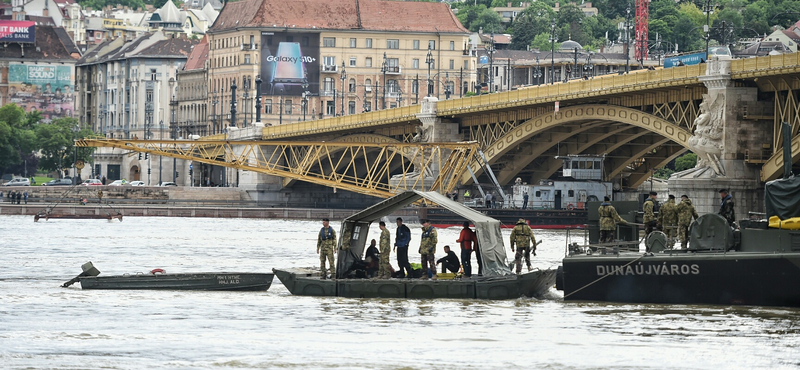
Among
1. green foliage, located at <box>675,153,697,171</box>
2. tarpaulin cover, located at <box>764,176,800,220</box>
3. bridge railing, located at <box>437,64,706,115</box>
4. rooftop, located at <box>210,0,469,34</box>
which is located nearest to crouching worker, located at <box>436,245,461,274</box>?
tarpaulin cover, located at <box>764,176,800,220</box>

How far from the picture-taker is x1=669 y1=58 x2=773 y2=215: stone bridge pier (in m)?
76.2

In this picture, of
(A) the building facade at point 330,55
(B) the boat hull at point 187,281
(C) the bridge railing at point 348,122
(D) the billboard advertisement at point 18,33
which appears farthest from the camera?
(D) the billboard advertisement at point 18,33

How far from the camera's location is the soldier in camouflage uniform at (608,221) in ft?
137

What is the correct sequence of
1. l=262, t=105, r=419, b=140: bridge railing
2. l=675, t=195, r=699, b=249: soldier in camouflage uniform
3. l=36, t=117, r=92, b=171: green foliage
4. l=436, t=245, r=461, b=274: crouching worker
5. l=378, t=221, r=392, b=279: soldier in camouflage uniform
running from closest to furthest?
l=378, t=221, r=392, b=279: soldier in camouflage uniform < l=675, t=195, r=699, b=249: soldier in camouflage uniform < l=436, t=245, r=461, b=274: crouching worker < l=262, t=105, r=419, b=140: bridge railing < l=36, t=117, r=92, b=171: green foliage

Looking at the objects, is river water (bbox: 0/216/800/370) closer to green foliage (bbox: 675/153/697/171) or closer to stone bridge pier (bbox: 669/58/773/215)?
stone bridge pier (bbox: 669/58/773/215)

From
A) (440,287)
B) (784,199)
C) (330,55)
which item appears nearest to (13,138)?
(330,55)

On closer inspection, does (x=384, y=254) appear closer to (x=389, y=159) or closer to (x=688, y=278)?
(x=688, y=278)

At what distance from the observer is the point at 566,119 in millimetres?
90438

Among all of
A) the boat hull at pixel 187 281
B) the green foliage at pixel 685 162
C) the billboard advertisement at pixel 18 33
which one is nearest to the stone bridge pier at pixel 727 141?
the boat hull at pixel 187 281

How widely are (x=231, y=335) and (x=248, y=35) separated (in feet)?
500

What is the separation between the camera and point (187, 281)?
1730 inches

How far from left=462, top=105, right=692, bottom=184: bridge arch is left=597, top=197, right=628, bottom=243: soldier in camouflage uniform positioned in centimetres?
3839

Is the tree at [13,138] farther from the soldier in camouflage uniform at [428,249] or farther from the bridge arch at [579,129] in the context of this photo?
the soldier in camouflage uniform at [428,249]

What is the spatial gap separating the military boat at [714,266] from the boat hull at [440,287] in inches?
53.4
